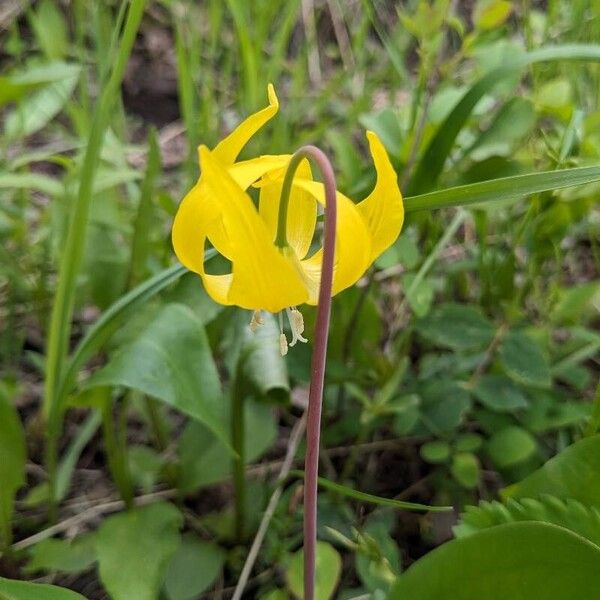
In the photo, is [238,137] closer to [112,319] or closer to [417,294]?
[112,319]

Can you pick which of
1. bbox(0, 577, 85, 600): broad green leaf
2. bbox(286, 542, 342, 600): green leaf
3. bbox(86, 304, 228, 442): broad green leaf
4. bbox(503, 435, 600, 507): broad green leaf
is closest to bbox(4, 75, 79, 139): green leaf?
bbox(86, 304, 228, 442): broad green leaf

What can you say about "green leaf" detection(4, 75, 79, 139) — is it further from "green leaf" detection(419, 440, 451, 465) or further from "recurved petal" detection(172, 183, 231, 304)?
"recurved petal" detection(172, 183, 231, 304)

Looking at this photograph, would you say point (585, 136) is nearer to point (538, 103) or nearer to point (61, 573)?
point (538, 103)

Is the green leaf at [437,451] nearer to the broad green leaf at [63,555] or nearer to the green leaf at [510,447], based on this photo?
the green leaf at [510,447]

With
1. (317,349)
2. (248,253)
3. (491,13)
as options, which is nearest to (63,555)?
(317,349)

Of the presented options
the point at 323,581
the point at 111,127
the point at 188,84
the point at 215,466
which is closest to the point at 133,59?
the point at 111,127

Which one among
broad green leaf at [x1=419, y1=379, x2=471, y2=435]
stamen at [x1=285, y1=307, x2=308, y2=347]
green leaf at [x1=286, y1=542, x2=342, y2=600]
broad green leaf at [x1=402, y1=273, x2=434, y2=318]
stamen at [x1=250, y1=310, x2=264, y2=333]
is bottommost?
green leaf at [x1=286, y1=542, x2=342, y2=600]
